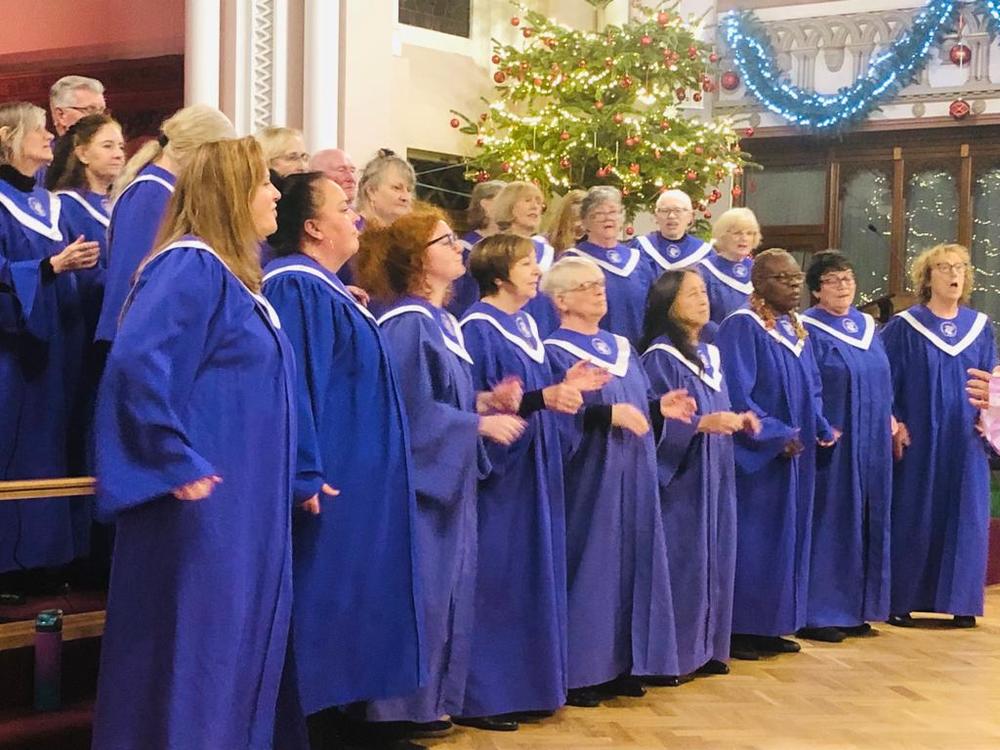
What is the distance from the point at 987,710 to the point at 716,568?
3.53 feet

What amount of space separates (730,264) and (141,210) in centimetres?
328

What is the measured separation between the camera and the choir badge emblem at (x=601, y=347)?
5.25 metres

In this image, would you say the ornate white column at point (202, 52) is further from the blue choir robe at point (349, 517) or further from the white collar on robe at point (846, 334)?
the blue choir robe at point (349, 517)

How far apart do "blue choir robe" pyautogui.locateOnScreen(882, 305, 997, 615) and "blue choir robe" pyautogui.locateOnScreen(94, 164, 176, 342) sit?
3.92 metres

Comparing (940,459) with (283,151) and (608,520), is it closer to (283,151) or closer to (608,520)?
(608,520)

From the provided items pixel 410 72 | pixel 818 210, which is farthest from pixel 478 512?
pixel 818 210

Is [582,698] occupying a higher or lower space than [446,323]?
lower

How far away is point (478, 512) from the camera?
4.83 meters

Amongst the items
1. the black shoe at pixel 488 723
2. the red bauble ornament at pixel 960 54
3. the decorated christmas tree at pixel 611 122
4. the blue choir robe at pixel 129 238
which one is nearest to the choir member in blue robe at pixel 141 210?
the blue choir robe at pixel 129 238

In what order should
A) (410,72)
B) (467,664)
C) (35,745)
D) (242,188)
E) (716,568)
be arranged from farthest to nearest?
1. (410,72)
2. (716,568)
3. (467,664)
4. (35,745)
5. (242,188)

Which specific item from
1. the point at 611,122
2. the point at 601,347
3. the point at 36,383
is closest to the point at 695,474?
the point at 601,347

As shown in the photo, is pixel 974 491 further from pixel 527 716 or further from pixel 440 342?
pixel 440 342

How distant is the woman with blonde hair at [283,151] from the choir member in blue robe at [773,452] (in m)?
2.19

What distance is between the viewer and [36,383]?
481 cm
